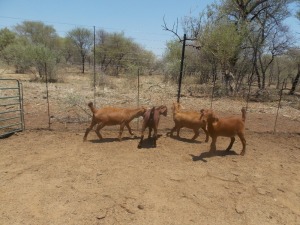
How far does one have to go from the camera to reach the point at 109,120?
7.21m

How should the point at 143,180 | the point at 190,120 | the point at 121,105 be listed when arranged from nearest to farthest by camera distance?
the point at 143,180 < the point at 190,120 < the point at 121,105

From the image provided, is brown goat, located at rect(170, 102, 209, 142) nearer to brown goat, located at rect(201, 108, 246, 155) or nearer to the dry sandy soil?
the dry sandy soil

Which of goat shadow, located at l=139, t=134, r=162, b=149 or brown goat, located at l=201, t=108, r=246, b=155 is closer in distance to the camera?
brown goat, located at l=201, t=108, r=246, b=155

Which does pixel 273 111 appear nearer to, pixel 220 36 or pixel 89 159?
pixel 220 36

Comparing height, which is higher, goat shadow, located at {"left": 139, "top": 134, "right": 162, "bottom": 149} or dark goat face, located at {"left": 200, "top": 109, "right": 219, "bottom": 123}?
dark goat face, located at {"left": 200, "top": 109, "right": 219, "bottom": 123}

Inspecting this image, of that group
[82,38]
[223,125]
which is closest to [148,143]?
[223,125]

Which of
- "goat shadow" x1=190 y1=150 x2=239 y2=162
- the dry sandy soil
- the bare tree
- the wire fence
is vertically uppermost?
the bare tree

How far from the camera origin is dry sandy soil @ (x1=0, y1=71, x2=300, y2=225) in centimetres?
411

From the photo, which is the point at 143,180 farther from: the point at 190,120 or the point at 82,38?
the point at 82,38

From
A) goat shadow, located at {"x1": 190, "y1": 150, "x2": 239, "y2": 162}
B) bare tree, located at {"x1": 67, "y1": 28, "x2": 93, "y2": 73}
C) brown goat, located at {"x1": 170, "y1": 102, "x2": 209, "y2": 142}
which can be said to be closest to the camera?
goat shadow, located at {"x1": 190, "y1": 150, "x2": 239, "y2": 162}

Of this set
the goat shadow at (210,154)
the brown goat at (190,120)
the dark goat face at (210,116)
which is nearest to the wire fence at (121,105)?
the brown goat at (190,120)

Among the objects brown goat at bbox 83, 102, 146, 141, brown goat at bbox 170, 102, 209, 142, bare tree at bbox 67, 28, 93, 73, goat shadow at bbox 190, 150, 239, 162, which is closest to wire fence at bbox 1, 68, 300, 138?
brown goat at bbox 83, 102, 146, 141

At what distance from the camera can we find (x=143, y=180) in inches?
200

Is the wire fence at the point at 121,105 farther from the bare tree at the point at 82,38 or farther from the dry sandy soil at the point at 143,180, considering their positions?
the bare tree at the point at 82,38
